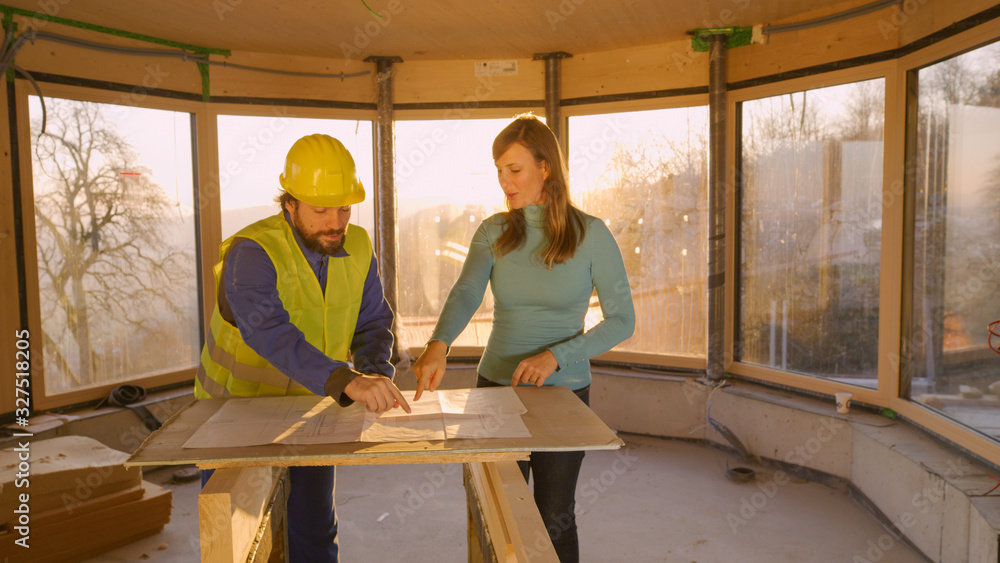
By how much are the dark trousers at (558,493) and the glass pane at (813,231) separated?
106 inches

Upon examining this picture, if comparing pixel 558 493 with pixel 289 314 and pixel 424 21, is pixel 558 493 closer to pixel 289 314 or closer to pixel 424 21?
pixel 289 314

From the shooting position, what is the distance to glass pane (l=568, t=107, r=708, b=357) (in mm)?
4684

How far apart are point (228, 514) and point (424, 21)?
331 centimetres

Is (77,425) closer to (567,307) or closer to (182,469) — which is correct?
(182,469)

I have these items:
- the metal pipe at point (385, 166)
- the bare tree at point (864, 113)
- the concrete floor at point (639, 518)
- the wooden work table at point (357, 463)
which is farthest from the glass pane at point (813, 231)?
the wooden work table at point (357, 463)

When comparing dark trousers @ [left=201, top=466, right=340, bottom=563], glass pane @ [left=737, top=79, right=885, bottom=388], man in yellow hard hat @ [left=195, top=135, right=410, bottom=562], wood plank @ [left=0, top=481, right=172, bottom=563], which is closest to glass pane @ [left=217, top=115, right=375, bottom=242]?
wood plank @ [left=0, top=481, right=172, bottom=563]

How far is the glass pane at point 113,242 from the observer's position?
395 cm

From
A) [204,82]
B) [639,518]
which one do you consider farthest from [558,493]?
[204,82]

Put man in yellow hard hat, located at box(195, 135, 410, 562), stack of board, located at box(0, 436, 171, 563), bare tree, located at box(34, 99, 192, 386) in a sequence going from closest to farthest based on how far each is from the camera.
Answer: man in yellow hard hat, located at box(195, 135, 410, 562) < stack of board, located at box(0, 436, 171, 563) < bare tree, located at box(34, 99, 192, 386)

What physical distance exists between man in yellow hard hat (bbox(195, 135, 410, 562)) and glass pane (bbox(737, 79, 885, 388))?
9.62ft

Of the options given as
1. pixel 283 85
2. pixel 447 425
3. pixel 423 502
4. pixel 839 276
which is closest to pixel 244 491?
pixel 447 425
